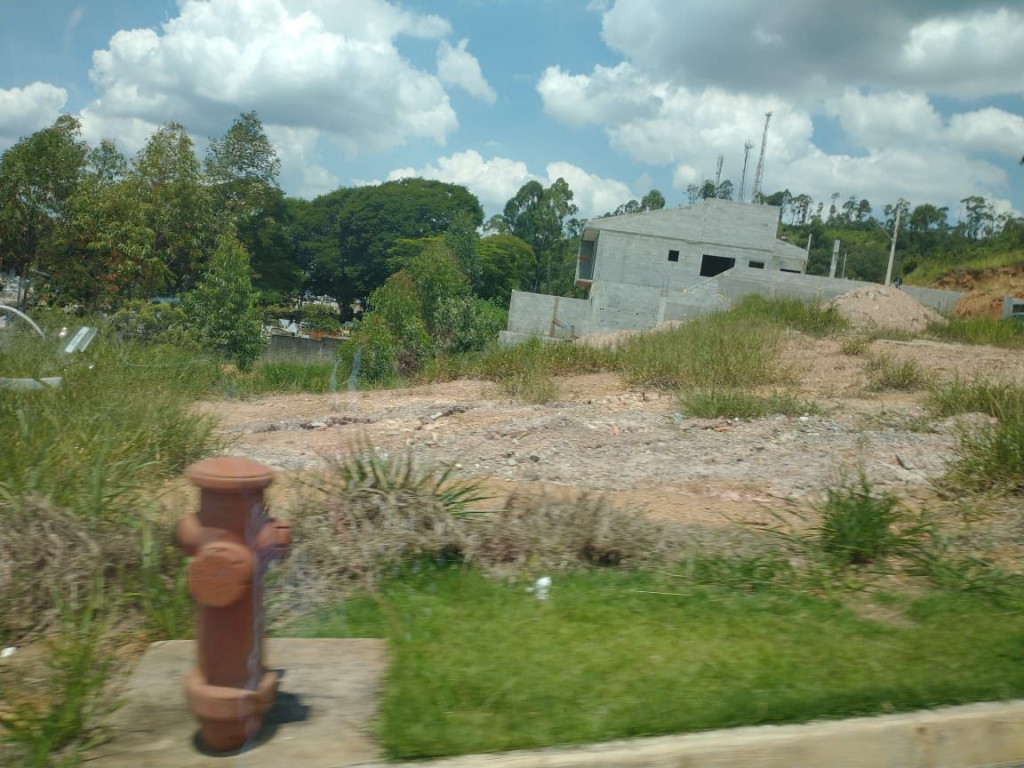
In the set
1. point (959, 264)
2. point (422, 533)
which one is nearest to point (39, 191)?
point (422, 533)

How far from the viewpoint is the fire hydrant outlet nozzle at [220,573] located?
2.98 meters

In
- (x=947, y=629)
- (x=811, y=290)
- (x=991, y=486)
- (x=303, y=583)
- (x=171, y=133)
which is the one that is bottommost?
(x=303, y=583)

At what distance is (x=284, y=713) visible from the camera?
3387mm

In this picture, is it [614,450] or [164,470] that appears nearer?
[164,470]

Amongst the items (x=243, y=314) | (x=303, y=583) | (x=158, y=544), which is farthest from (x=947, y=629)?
(x=243, y=314)

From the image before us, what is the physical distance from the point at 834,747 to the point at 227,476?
92.8 inches

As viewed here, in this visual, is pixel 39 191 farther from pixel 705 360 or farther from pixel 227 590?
pixel 227 590

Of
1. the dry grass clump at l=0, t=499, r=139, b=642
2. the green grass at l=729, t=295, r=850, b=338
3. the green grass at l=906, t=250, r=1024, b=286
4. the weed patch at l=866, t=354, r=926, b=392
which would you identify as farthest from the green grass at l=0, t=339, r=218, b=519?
the green grass at l=906, t=250, r=1024, b=286

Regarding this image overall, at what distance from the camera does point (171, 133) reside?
2942 cm

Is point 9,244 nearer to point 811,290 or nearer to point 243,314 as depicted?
point 243,314

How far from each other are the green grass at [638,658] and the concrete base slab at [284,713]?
0.40ft

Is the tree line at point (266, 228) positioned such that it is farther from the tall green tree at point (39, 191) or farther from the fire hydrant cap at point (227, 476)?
the fire hydrant cap at point (227, 476)

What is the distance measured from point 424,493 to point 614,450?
4.03 meters

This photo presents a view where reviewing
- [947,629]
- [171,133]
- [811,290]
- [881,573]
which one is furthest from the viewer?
[171,133]
